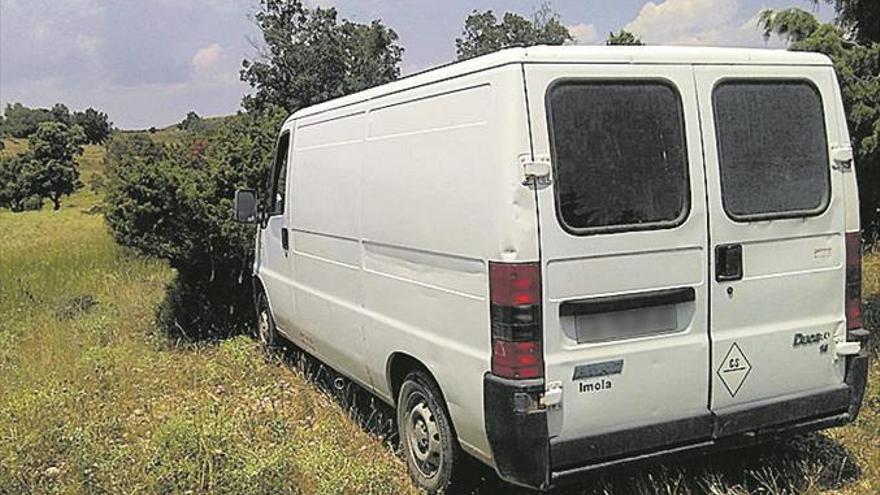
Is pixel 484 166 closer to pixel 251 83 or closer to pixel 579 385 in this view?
pixel 579 385

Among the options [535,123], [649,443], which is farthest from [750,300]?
[535,123]

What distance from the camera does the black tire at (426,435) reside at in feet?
14.1

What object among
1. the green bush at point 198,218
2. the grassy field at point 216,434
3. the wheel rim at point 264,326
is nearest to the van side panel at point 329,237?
the grassy field at point 216,434

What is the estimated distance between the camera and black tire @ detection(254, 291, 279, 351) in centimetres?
784

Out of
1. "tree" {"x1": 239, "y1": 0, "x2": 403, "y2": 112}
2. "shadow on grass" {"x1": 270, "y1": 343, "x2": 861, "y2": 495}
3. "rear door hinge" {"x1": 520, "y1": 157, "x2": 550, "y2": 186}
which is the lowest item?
"shadow on grass" {"x1": 270, "y1": 343, "x2": 861, "y2": 495}

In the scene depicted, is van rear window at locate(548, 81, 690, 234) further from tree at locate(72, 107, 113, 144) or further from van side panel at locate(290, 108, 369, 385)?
tree at locate(72, 107, 113, 144)

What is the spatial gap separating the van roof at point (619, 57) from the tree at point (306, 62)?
2823 centimetres

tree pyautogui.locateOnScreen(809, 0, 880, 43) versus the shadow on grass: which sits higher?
tree pyautogui.locateOnScreen(809, 0, 880, 43)

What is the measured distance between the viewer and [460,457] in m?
4.29

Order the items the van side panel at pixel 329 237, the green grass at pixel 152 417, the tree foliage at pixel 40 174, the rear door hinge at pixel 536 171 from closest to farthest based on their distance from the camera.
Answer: the rear door hinge at pixel 536 171 → the green grass at pixel 152 417 → the van side panel at pixel 329 237 → the tree foliage at pixel 40 174

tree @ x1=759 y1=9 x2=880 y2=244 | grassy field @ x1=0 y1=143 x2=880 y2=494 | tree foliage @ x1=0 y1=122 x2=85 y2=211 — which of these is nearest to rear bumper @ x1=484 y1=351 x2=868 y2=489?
grassy field @ x1=0 y1=143 x2=880 y2=494

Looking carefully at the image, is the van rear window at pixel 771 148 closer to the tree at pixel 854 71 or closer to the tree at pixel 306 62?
the tree at pixel 854 71

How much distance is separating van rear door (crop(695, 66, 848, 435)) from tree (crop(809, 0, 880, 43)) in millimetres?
6393

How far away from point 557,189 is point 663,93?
29.3 inches
